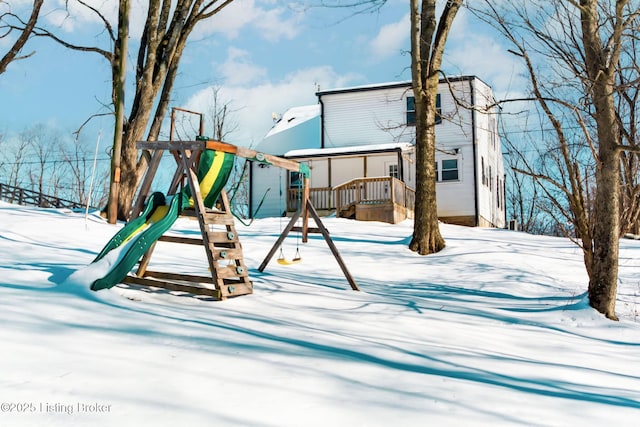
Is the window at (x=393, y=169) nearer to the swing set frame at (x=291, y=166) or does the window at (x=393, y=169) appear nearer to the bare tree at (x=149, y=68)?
the bare tree at (x=149, y=68)

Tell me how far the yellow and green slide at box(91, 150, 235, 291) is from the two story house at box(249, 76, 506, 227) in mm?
13974

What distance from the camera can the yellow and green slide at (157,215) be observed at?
5.38 m

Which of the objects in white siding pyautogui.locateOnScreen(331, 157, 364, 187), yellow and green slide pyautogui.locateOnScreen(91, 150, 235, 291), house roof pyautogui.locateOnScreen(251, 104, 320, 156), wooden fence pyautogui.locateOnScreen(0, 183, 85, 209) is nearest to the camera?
yellow and green slide pyautogui.locateOnScreen(91, 150, 235, 291)

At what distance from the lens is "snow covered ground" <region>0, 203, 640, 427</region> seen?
103 inches

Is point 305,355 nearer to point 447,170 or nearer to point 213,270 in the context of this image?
point 213,270

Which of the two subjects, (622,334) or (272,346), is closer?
(272,346)

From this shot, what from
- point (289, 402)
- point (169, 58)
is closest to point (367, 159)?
point (169, 58)

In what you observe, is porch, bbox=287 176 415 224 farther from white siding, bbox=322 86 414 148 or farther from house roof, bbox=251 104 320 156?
house roof, bbox=251 104 320 156

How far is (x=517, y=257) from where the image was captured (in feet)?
Answer: 35.2

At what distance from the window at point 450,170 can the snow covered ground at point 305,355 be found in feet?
51.2

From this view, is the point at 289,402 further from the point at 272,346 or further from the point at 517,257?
the point at 517,257

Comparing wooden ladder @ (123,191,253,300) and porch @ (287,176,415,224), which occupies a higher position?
porch @ (287,176,415,224)

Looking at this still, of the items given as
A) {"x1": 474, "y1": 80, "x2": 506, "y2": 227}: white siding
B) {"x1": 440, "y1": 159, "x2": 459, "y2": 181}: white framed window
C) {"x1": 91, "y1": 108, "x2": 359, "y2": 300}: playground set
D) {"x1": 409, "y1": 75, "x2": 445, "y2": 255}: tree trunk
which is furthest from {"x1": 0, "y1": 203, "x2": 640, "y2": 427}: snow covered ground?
{"x1": 474, "y1": 80, "x2": 506, "y2": 227}: white siding

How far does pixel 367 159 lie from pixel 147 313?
20048 millimetres
